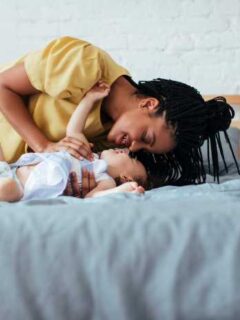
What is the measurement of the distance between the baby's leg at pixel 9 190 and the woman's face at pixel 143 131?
32cm

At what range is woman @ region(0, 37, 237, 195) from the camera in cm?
118

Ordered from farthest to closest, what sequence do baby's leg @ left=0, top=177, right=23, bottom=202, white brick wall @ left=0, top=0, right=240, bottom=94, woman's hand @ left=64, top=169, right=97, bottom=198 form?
white brick wall @ left=0, top=0, right=240, bottom=94 → woman's hand @ left=64, top=169, right=97, bottom=198 → baby's leg @ left=0, top=177, right=23, bottom=202

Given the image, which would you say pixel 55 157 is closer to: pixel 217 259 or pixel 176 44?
pixel 217 259

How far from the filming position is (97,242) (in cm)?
53

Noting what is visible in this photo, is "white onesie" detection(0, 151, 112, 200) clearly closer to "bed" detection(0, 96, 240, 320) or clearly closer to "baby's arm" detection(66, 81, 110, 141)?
"baby's arm" detection(66, 81, 110, 141)

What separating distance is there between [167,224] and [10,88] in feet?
2.59

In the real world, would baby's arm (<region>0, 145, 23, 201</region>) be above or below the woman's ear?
below

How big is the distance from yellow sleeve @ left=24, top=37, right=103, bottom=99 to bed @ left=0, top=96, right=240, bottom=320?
0.65 metres

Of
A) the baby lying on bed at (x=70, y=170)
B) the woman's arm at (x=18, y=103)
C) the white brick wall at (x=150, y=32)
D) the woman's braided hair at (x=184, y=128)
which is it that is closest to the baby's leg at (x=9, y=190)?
the baby lying on bed at (x=70, y=170)

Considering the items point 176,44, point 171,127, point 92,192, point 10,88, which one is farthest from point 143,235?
point 176,44

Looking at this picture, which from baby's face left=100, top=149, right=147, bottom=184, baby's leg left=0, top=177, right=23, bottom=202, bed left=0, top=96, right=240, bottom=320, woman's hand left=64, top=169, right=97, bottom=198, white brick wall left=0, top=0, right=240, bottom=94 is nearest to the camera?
bed left=0, top=96, right=240, bottom=320

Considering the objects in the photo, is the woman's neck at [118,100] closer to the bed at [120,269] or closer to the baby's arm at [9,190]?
the baby's arm at [9,190]

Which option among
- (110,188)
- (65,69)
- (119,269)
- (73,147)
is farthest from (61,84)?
(119,269)

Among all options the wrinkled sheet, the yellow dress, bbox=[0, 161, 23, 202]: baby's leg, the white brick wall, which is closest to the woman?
the yellow dress
